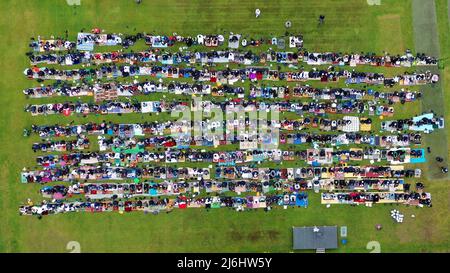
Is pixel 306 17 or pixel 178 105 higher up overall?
pixel 306 17

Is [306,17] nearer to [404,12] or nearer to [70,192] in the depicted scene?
[404,12]

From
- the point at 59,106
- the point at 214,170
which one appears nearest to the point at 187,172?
the point at 214,170

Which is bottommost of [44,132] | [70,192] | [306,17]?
[70,192]

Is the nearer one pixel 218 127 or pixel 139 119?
pixel 218 127

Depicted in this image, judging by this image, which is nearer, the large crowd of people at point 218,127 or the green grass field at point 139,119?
the green grass field at point 139,119

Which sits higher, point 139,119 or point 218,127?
point 139,119

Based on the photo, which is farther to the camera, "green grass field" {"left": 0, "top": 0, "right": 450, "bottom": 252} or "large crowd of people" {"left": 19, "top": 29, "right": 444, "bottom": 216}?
"large crowd of people" {"left": 19, "top": 29, "right": 444, "bottom": 216}
